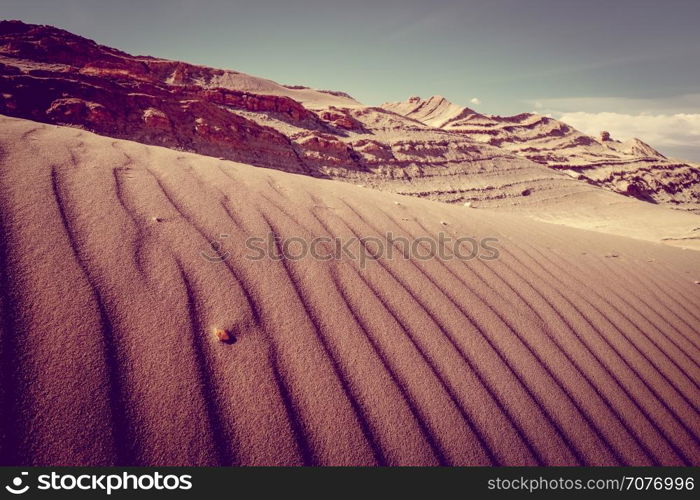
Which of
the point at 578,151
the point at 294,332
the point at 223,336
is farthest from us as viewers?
the point at 578,151

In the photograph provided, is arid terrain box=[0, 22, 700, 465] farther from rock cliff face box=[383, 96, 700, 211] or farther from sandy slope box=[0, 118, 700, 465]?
rock cliff face box=[383, 96, 700, 211]

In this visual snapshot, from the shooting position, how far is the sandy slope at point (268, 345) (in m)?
0.89

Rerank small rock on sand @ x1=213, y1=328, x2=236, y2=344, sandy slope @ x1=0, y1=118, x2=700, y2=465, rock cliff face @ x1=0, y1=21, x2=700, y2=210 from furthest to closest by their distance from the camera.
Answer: rock cliff face @ x1=0, y1=21, x2=700, y2=210 → small rock on sand @ x1=213, y1=328, x2=236, y2=344 → sandy slope @ x1=0, y1=118, x2=700, y2=465

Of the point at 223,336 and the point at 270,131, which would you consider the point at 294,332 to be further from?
the point at 270,131

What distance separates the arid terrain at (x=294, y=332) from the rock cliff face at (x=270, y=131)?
337 inches

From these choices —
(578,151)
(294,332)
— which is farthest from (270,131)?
(578,151)

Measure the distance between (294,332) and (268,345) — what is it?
121 mm

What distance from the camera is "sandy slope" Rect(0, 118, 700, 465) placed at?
0.89m

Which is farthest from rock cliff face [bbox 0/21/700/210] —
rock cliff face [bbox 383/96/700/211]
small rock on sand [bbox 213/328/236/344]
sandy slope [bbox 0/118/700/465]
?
small rock on sand [bbox 213/328/236/344]

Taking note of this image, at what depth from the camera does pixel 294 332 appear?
1.28m

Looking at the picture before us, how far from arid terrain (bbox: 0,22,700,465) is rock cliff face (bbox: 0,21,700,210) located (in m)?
8.56

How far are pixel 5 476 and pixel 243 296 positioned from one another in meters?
0.77

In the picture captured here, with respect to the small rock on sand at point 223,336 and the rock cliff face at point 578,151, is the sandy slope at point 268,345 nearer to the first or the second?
Result: the small rock on sand at point 223,336

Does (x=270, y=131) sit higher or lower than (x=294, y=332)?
higher
